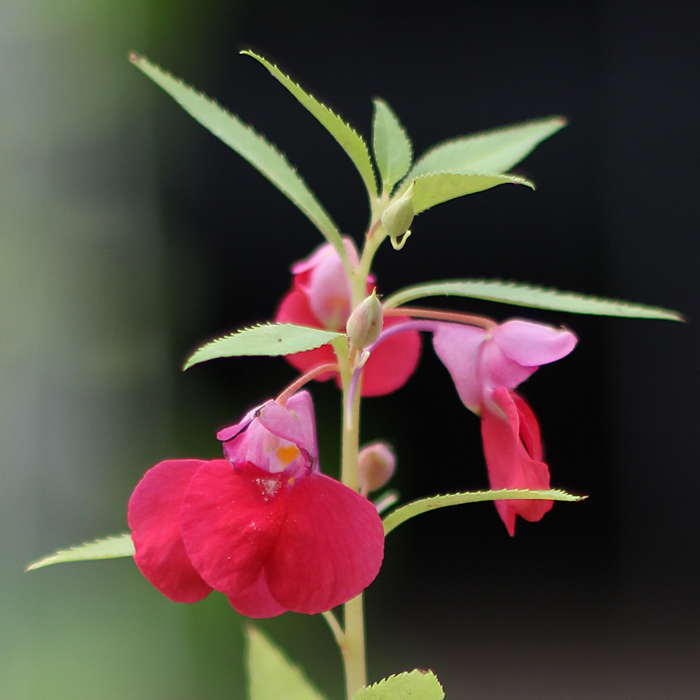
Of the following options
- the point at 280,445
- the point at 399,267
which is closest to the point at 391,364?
the point at 280,445

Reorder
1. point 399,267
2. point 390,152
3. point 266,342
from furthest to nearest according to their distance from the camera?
point 399,267, point 390,152, point 266,342

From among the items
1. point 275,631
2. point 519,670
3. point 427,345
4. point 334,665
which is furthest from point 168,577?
point 519,670

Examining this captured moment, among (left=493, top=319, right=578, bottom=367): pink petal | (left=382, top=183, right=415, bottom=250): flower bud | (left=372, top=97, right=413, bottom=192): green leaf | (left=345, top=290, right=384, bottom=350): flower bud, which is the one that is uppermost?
(left=372, top=97, right=413, bottom=192): green leaf

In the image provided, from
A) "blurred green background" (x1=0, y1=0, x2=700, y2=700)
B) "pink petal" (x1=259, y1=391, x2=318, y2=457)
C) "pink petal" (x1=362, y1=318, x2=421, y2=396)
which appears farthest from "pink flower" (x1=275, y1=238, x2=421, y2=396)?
"blurred green background" (x1=0, y1=0, x2=700, y2=700)

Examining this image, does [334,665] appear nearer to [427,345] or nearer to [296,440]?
[427,345]

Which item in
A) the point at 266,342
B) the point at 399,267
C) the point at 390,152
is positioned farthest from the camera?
the point at 399,267

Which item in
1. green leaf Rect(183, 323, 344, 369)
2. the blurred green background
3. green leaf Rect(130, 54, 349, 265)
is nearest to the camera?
green leaf Rect(183, 323, 344, 369)

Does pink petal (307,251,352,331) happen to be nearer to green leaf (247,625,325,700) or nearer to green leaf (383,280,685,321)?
green leaf (383,280,685,321)

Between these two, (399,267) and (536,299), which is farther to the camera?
(399,267)

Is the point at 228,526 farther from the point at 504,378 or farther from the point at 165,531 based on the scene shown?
the point at 504,378
